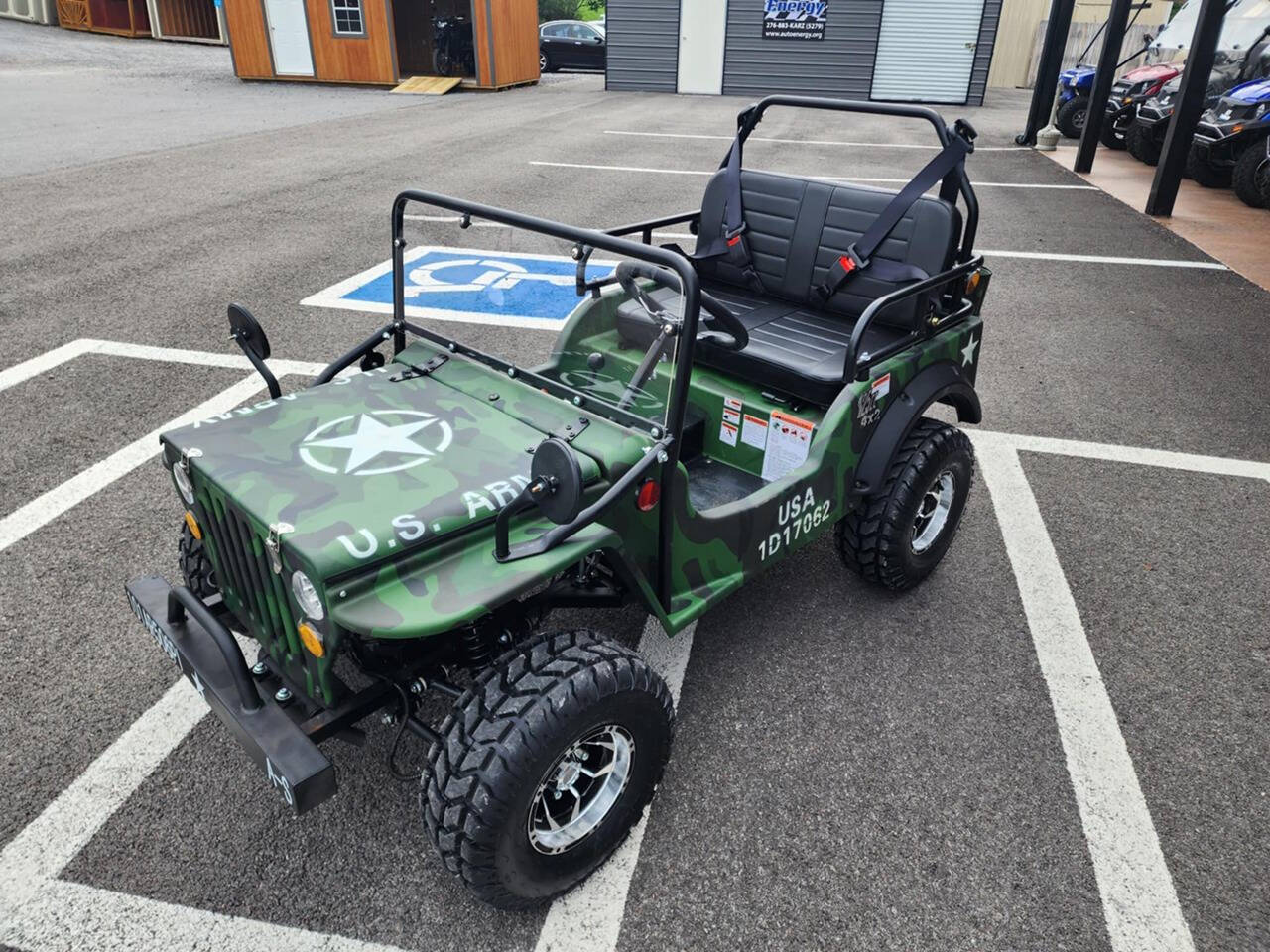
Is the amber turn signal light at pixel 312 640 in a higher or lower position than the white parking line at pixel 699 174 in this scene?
higher

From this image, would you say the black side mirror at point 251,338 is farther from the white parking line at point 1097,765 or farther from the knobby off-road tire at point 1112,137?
the knobby off-road tire at point 1112,137

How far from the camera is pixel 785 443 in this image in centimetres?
330

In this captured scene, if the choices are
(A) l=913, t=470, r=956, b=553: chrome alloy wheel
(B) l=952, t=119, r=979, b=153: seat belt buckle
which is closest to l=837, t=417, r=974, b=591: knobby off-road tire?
(A) l=913, t=470, r=956, b=553: chrome alloy wheel

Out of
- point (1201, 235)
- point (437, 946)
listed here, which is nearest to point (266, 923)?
point (437, 946)

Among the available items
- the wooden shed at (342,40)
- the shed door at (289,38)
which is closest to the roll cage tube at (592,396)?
the wooden shed at (342,40)

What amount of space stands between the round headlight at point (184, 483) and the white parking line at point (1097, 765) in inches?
108

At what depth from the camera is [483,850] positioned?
2016 millimetres

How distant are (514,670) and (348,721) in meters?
0.47

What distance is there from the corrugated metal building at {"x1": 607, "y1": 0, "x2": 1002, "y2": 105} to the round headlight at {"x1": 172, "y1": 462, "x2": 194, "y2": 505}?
22690 millimetres

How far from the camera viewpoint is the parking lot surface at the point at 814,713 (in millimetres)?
2270

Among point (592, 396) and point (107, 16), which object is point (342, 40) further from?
point (592, 396)

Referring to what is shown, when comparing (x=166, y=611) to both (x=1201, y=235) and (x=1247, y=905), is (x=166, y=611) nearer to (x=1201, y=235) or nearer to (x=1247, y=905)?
(x=1247, y=905)

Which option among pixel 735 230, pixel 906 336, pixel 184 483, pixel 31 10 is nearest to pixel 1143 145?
pixel 735 230

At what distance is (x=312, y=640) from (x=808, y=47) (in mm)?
23229
